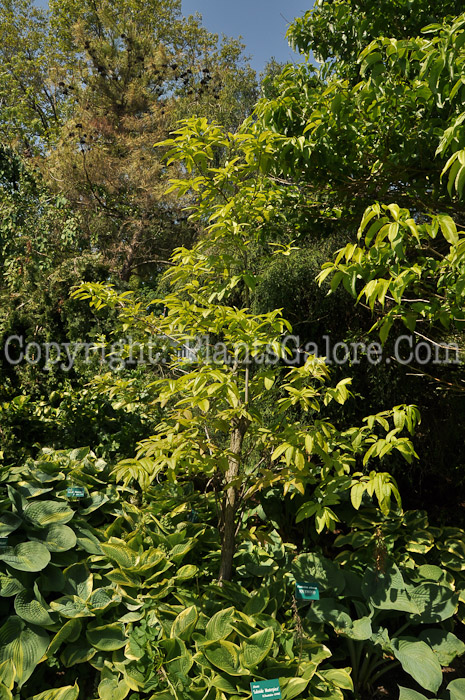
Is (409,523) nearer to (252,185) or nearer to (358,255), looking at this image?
(358,255)

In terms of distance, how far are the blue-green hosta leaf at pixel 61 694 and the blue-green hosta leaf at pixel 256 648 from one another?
0.69m

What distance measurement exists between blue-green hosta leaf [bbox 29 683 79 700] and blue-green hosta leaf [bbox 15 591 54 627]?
9.8 inches

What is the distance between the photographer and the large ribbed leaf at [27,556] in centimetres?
216

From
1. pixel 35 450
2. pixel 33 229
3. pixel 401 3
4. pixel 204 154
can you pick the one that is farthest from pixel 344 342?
pixel 33 229

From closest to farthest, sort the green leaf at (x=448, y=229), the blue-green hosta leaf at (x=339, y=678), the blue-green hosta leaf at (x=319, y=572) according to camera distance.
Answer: the green leaf at (x=448, y=229), the blue-green hosta leaf at (x=339, y=678), the blue-green hosta leaf at (x=319, y=572)

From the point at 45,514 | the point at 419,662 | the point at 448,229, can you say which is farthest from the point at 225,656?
the point at 448,229

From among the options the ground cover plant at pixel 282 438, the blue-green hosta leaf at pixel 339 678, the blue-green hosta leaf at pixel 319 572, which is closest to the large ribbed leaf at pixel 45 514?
the ground cover plant at pixel 282 438

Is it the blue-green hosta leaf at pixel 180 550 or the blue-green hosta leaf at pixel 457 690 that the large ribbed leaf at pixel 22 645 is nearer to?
the blue-green hosta leaf at pixel 180 550

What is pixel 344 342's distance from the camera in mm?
3336

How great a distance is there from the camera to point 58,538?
7.79 ft

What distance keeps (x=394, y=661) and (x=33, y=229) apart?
4723 millimetres

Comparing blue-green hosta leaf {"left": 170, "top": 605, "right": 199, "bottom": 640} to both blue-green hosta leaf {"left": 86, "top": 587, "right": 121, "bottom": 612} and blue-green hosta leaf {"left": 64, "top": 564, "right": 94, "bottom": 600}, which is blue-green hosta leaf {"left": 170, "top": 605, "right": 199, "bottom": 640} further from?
blue-green hosta leaf {"left": 64, "top": 564, "right": 94, "bottom": 600}

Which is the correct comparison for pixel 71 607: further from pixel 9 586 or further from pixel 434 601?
pixel 434 601

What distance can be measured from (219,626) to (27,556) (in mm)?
923
